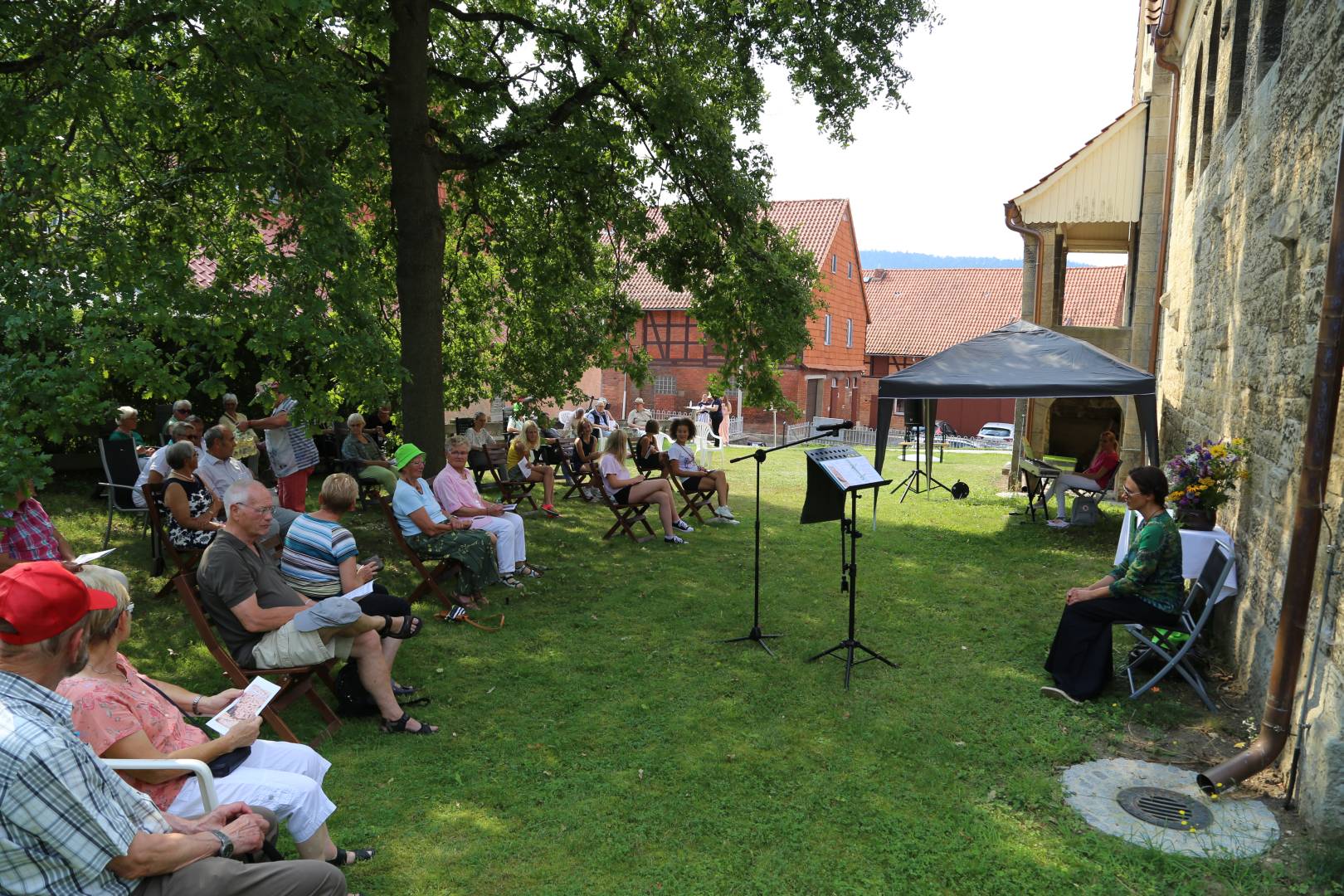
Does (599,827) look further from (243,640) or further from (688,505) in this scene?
(688,505)

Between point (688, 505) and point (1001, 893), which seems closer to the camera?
point (1001, 893)

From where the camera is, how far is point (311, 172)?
666 centimetres

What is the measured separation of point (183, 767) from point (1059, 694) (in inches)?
192

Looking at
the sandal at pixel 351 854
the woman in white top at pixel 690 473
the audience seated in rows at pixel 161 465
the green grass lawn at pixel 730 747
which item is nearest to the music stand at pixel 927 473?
the woman in white top at pixel 690 473

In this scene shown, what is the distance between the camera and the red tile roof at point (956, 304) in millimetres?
40906

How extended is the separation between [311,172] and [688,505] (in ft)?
19.8

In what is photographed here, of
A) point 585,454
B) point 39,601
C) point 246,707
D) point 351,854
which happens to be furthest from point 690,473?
point 39,601

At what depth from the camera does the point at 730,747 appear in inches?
181

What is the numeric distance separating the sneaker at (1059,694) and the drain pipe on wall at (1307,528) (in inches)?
43.5

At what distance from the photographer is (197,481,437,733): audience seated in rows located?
4.32 m

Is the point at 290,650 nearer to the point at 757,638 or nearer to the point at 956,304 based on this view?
the point at 757,638

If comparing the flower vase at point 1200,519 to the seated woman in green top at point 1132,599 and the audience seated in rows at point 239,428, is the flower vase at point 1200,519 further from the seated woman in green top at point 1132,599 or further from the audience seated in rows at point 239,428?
the audience seated in rows at point 239,428

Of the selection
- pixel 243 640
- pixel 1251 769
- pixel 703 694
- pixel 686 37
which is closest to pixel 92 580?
pixel 243 640

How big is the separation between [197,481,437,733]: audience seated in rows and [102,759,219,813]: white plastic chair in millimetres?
Answer: 1548
